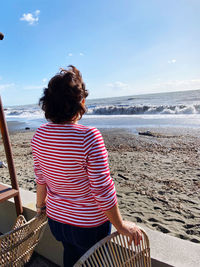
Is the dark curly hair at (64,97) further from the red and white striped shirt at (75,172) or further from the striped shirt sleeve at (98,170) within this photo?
the striped shirt sleeve at (98,170)

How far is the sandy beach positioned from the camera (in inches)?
111

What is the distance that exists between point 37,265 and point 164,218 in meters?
1.76

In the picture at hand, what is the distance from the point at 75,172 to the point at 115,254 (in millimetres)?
530

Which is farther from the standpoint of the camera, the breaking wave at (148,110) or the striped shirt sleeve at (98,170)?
the breaking wave at (148,110)

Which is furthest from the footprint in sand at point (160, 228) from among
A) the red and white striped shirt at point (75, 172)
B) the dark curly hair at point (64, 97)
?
the dark curly hair at point (64, 97)

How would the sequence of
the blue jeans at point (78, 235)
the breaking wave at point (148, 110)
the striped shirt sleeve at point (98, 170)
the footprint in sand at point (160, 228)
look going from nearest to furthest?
the striped shirt sleeve at point (98, 170)
the blue jeans at point (78, 235)
the footprint in sand at point (160, 228)
the breaking wave at point (148, 110)

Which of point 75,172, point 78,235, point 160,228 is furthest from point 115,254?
point 160,228

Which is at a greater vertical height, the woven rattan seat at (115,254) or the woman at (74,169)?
the woman at (74,169)

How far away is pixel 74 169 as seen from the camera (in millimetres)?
1012

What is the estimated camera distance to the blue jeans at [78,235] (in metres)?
1.13

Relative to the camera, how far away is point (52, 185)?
1.17 m

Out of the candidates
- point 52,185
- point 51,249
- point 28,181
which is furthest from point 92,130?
point 28,181

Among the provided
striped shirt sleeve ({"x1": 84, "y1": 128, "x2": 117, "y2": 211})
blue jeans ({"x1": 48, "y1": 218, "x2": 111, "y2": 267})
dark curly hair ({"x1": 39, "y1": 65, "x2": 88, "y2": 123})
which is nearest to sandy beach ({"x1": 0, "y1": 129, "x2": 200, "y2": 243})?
blue jeans ({"x1": 48, "y1": 218, "x2": 111, "y2": 267})

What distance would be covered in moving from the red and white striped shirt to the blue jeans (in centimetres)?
4
